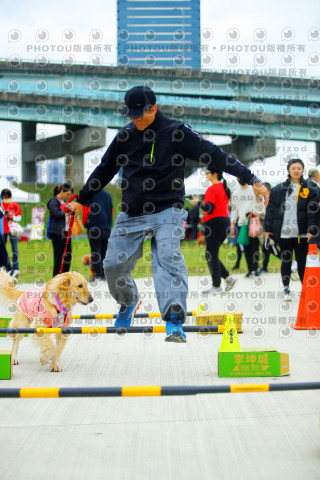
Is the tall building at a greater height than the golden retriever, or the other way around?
the tall building

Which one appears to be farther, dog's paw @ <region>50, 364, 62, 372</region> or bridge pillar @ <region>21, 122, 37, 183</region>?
bridge pillar @ <region>21, 122, 37, 183</region>

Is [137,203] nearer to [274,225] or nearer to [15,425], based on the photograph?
[15,425]

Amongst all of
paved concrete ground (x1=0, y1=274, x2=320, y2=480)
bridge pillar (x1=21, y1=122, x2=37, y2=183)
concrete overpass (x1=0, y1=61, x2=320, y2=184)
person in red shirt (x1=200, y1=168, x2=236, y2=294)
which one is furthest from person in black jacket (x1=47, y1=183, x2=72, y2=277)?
bridge pillar (x1=21, y1=122, x2=37, y2=183)

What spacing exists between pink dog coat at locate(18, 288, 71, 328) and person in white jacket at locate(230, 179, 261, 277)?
8.95 meters

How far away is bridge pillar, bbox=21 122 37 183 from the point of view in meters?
49.3

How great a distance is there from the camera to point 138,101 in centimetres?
485

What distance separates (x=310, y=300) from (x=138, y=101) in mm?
3926

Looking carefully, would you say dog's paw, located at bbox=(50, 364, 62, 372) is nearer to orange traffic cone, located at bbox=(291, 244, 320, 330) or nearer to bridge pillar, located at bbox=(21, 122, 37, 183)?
orange traffic cone, located at bbox=(291, 244, 320, 330)

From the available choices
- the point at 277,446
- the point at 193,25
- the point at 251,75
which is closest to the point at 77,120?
the point at 251,75

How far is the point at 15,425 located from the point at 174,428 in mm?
976

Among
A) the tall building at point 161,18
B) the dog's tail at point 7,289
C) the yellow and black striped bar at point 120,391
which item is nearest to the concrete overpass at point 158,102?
the dog's tail at point 7,289

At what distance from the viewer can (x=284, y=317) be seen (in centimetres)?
862

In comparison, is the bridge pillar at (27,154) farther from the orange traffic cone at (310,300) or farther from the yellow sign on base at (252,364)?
the yellow sign on base at (252,364)

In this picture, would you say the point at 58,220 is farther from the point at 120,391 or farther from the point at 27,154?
the point at 27,154
